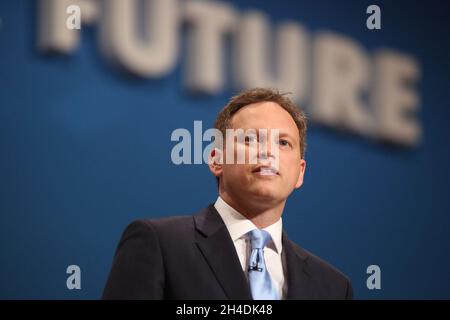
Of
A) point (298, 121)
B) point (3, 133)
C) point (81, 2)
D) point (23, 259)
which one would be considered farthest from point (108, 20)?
point (298, 121)

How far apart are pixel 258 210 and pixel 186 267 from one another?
0.29 m

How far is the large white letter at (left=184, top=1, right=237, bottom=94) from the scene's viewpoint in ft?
9.94

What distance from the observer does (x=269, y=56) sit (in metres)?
3.21

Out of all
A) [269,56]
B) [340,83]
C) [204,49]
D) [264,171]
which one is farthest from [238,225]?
[340,83]

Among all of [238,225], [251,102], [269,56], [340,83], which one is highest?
[269,56]

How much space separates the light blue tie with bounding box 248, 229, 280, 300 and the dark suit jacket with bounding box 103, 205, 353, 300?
37 millimetres

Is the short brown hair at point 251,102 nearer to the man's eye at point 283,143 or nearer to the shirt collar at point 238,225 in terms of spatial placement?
the man's eye at point 283,143

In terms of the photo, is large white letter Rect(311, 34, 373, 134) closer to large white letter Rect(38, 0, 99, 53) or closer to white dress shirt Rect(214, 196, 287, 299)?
large white letter Rect(38, 0, 99, 53)

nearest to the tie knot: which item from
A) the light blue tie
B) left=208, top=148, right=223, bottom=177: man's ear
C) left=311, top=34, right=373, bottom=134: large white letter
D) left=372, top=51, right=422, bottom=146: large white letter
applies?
the light blue tie

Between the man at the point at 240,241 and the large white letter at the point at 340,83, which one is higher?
the large white letter at the point at 340,83

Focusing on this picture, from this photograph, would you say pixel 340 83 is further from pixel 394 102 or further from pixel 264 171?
pixel 264 171

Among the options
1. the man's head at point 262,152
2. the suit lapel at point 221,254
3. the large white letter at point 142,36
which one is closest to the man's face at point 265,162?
the man's head at point 262,152

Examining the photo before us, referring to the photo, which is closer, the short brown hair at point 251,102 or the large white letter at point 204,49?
the short brown hair at point 251,102

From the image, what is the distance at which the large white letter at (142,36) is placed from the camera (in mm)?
2898
